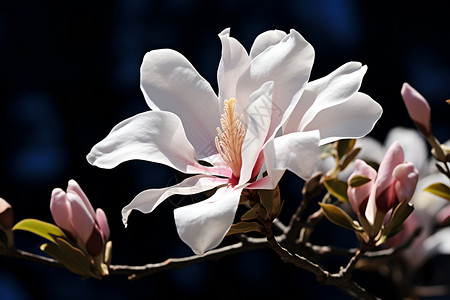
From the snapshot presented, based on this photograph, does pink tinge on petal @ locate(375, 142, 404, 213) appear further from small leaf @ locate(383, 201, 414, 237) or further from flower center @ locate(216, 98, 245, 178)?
flower center @ locate(216, 98, 245, 178)

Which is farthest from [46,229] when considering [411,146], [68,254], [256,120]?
[411,146]

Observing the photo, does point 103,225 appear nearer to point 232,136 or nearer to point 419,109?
point 232,136

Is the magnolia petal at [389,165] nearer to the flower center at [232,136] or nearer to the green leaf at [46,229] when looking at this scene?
the flower center at [232,136]

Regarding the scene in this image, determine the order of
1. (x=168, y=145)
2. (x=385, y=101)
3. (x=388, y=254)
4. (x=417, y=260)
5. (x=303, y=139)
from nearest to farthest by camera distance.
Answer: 1. (x=303, y=139)
2. (x=168, y=145)
3. (x=388, y=254)
4. (x=417, y=260)
5. (x=385, y=101)

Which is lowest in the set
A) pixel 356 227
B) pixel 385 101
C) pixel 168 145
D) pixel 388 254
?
pixel 385 101

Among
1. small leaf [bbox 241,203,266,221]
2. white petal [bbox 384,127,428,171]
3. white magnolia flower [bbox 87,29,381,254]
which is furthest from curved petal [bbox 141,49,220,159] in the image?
white petal [bbox 384,127,428,171]

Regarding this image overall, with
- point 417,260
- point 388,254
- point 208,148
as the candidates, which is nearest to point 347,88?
point 208,148

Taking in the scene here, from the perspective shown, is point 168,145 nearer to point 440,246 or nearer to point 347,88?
point 347,88
